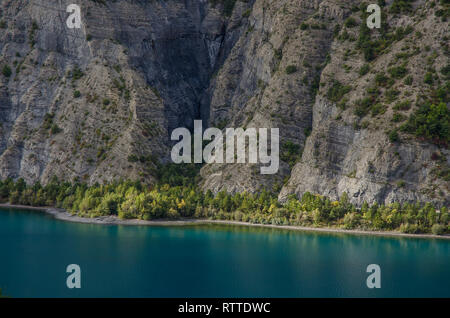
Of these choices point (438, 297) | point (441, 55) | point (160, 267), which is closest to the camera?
point (438, 297)

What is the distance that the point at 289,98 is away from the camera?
158 meters

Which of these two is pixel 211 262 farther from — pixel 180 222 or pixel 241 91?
pixel 241 91

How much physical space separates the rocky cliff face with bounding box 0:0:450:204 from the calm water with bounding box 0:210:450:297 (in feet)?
69.9

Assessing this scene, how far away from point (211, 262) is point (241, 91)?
300ft

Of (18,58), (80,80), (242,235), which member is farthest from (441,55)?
(18,58)

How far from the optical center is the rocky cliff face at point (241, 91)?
13812cm

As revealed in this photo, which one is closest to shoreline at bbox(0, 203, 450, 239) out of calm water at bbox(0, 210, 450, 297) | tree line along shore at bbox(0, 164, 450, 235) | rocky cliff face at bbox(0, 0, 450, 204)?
tree line along shore at bbox(0, 164, 450, 235)

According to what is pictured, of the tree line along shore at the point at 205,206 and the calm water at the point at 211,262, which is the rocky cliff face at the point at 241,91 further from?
the calm water at the point at 211,262

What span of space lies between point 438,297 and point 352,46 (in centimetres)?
8632

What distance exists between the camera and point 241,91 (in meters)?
182

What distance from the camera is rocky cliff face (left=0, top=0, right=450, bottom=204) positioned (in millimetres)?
138125

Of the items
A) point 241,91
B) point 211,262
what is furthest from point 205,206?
point 241,91
